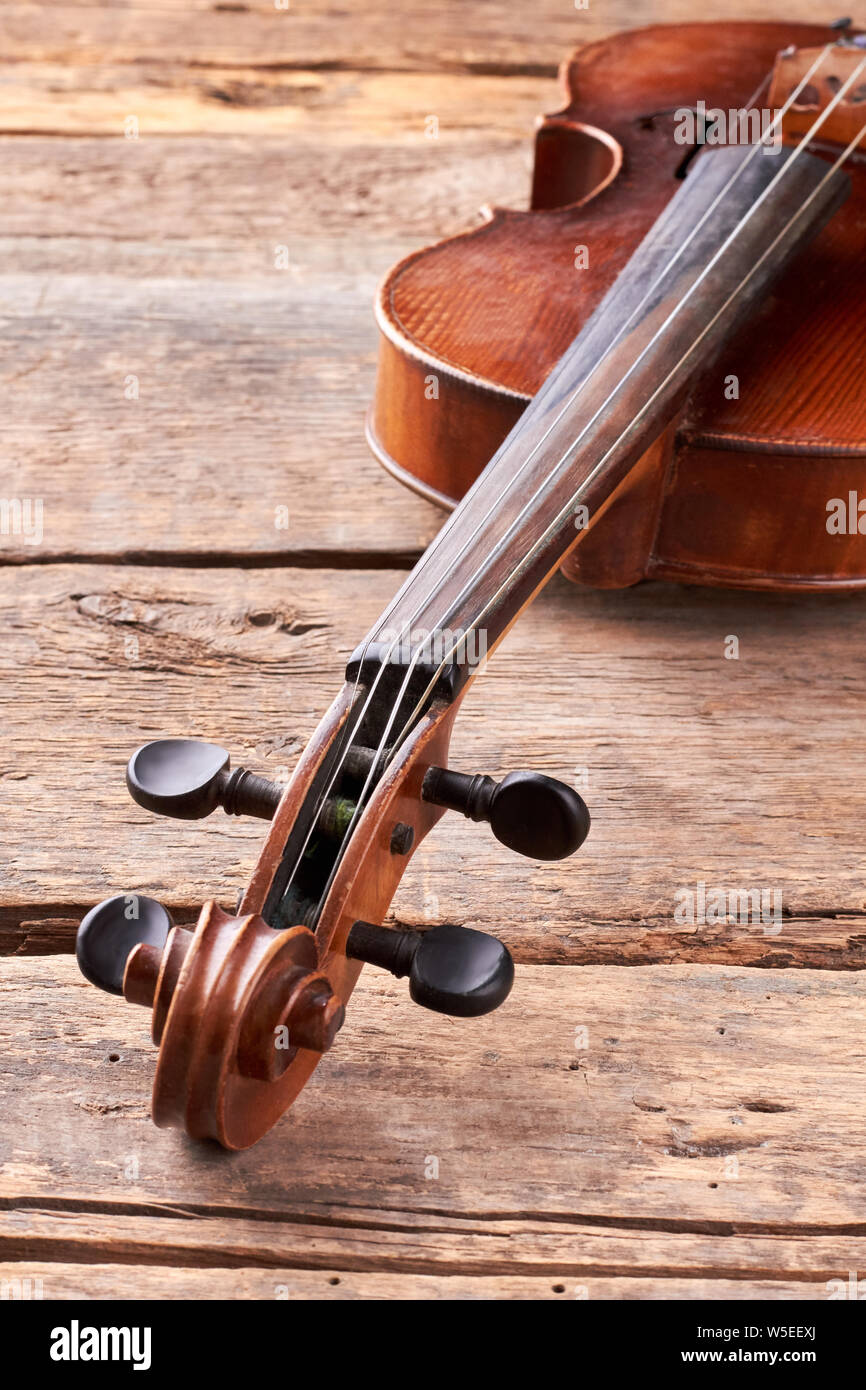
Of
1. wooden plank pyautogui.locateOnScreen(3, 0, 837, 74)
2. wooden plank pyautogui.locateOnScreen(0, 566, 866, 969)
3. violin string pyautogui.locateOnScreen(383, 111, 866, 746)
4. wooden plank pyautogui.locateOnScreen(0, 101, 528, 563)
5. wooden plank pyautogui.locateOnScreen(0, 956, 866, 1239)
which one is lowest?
wooden plank pyautogui.locateOnScreen(0, 956, 866, 1239)

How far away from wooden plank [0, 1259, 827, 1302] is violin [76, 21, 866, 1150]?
10cm

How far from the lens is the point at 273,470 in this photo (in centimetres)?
147

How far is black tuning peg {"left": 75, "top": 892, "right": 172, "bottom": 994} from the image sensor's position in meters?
0.73

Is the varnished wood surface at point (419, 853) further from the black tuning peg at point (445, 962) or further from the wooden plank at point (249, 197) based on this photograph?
the black tuning peg at point (445, 962)

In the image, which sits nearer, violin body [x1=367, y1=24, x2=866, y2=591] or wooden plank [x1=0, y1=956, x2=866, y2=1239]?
wooden plank [x1=0, y1=956, x2=866, y2=1239]

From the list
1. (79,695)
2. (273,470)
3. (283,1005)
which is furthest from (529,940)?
(273,470)

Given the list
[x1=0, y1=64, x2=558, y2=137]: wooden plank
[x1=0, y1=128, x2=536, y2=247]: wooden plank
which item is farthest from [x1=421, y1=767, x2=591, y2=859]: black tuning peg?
[x1=0, y1=64, x2=558, y2=137]: wooden plank

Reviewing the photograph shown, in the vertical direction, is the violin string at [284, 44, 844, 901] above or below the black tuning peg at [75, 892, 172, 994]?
above

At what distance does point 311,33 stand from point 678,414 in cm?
163

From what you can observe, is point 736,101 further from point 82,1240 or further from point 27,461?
point 82,1240

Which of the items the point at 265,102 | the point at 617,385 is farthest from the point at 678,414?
the point at 265,102

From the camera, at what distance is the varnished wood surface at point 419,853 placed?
0.80m

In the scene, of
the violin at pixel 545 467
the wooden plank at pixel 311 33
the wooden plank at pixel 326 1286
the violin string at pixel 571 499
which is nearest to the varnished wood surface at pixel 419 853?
the wooden plank at pixel 326 1286

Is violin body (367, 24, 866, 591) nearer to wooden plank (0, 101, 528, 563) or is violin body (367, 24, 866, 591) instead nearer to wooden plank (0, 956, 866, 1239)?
wooden plank (0, 101, 528, 563)
